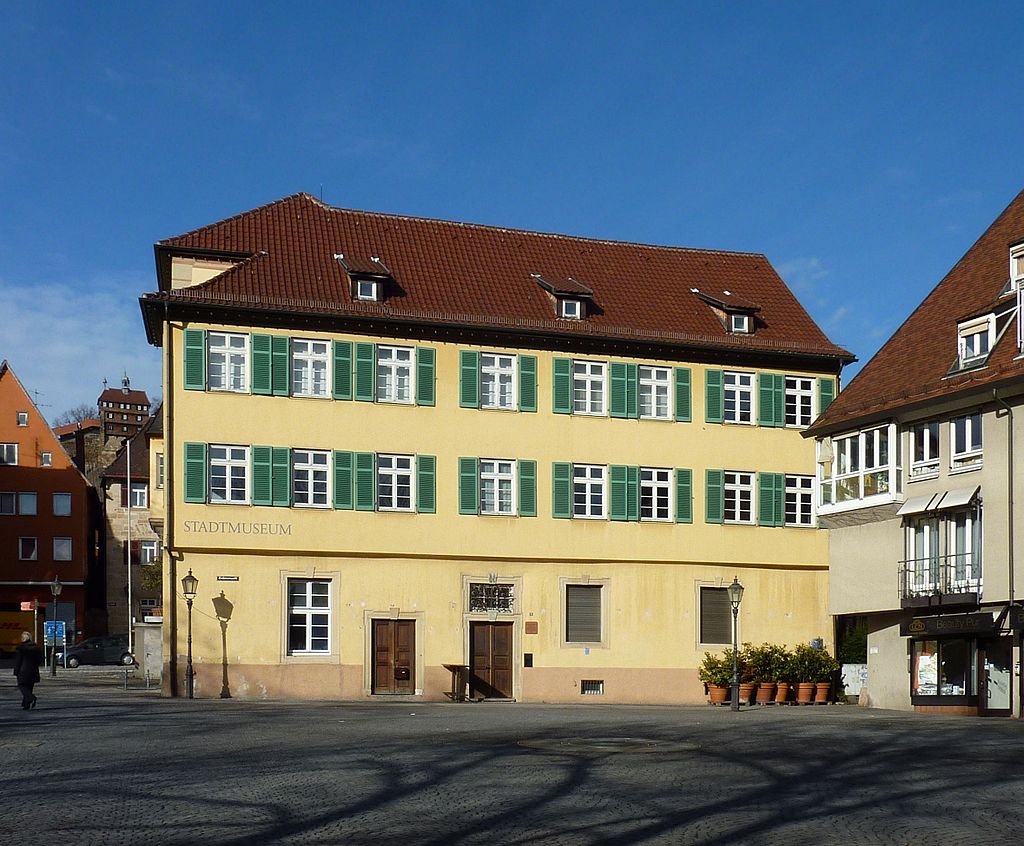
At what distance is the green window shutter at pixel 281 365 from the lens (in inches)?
1523

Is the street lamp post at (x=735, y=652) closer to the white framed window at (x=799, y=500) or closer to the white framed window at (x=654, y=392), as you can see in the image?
the white framed window at (x=799, y=500)

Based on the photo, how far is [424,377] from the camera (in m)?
40.2

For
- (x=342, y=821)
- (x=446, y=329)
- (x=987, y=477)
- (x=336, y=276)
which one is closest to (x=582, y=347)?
(x=446, y=329)

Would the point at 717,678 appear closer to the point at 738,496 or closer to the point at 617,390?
the point at 738,496

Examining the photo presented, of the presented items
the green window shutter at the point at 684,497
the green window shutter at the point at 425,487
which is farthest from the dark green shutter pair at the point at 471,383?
the green window shutter at the point at 684,497

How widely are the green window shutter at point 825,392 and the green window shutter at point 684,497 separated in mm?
4753

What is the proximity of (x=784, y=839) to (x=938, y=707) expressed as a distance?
81.6ft

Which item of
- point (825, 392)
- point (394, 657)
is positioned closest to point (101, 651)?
point (394, 657)

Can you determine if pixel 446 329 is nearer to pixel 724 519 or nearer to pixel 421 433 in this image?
pixel 421 433

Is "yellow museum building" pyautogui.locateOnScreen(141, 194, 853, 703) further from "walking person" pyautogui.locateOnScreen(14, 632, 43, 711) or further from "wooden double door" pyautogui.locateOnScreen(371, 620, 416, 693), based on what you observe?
"walking person" pyautogui.locateOnScreen(14, 632, 43, 711)

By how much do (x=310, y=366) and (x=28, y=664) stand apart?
450 inches

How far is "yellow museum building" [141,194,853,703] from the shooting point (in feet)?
125

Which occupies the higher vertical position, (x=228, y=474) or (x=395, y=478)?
(x=228, y=474)

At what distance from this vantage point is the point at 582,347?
→ 41781 mm
